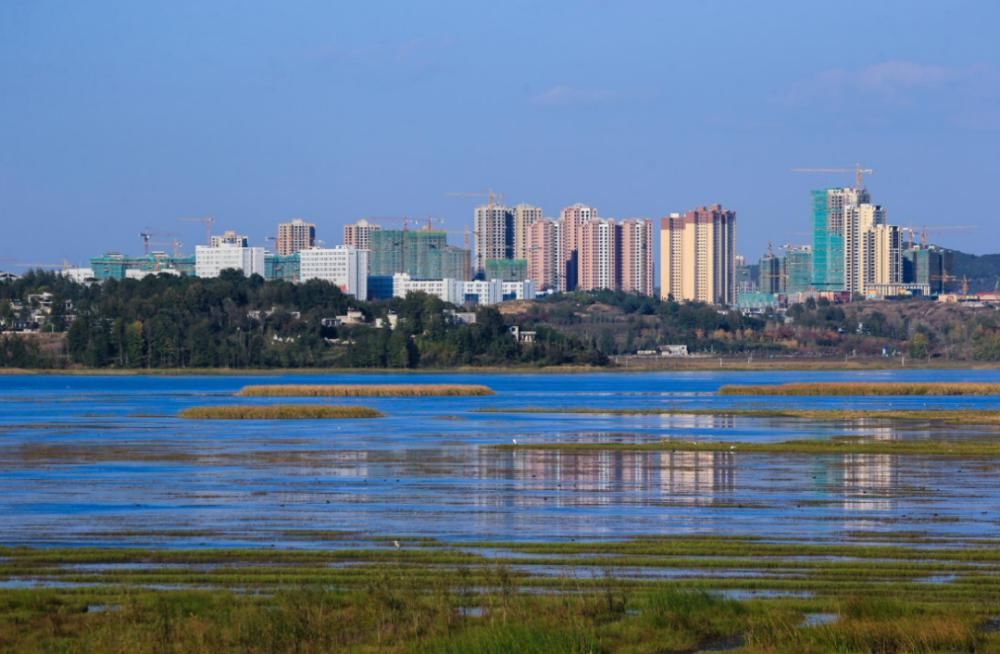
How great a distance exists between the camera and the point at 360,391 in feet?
352

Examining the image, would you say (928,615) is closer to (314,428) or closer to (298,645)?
(298,645)

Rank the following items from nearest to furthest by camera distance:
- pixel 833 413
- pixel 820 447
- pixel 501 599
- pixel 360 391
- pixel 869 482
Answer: pixel 501 599, pixel 869 482, pixel 820 447, pixel 833 413, pixel 360 391

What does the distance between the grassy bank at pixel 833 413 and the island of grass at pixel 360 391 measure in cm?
2396

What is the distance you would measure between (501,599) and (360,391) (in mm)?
88573

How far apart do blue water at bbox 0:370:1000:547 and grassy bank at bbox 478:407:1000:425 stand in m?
5.61

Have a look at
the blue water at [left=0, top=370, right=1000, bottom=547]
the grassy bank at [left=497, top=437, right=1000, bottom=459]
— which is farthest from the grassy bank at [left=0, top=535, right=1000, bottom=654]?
the grassy bank at [left=497, top=437, right=1000, bottom=459]

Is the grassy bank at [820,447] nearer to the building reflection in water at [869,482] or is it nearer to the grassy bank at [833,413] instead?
the building reflection in water at [869,482]

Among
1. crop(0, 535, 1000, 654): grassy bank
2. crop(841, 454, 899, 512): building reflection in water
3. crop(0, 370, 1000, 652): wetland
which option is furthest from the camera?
crop(841, 454, 899, 512): building reflection in water

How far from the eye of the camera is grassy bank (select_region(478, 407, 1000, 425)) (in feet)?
227

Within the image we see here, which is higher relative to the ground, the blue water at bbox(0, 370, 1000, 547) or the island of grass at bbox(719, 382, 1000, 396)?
the island of grass at bbox(719, 382, 1000, 396)

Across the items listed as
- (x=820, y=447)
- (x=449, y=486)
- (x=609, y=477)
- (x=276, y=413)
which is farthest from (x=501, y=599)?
(x=276, y=413)

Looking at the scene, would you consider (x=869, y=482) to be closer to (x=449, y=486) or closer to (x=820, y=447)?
(x=449, y=486)

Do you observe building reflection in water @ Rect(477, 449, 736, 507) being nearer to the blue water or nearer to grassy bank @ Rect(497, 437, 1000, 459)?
the blue water

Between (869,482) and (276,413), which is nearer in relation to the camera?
(869,482)
